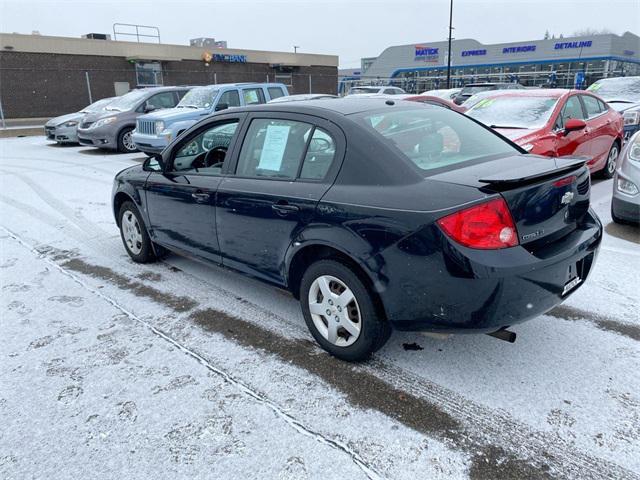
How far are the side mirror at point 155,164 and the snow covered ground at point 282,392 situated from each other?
1079 mm

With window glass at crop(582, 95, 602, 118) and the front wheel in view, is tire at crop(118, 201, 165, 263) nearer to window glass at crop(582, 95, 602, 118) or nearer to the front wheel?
the front wheel

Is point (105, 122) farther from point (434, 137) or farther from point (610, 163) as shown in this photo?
point (434, 137)

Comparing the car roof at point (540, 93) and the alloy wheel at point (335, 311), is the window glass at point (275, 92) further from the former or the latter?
the alloy wheel at point (335, 311)

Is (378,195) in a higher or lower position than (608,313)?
higher

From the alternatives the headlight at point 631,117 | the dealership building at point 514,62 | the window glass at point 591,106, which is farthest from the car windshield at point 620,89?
the dealership building at point 514,62

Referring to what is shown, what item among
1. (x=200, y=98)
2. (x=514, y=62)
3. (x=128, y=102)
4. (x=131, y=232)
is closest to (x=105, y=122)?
(x=128, y=102)

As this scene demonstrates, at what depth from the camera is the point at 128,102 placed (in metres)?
14.1

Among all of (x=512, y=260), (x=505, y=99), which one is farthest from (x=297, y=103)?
(x=505, y=99)

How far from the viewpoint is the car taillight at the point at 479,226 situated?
251 centimetres

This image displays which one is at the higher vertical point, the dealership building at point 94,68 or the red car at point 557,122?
the dealership building at point 94,68

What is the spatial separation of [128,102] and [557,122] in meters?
11.6

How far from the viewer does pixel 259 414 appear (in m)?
2.68

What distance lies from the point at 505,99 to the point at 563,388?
6.18 metres

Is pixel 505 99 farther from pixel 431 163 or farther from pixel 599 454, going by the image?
pixel 599 454
